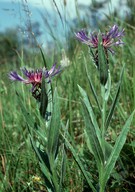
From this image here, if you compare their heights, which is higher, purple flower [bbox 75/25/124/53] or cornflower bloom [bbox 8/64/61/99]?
purple flower [bbox 75/25/124/53]

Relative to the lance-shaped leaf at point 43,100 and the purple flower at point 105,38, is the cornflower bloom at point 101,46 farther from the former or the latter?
the lance-shaped leaf at point 43,100

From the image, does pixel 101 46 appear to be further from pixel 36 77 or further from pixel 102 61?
pixel 36 77

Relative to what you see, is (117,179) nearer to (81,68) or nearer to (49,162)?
(49,162)

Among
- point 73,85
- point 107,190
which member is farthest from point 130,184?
point 73,85

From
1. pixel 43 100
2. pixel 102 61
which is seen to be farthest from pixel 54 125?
pixel 102 61

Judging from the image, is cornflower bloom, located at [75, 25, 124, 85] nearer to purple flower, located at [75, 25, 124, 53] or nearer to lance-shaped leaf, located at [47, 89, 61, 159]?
purple flower, located at [75, 25, 124, 53]

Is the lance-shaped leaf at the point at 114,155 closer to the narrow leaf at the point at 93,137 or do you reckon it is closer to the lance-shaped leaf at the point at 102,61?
the narrow leaf at the point at 93,137

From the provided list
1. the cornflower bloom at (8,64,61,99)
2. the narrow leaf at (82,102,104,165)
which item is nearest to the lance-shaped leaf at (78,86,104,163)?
the narrow leaf at (82,102,104,165)

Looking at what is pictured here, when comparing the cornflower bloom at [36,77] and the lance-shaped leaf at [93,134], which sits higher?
the cornflower bloom at [36,77]

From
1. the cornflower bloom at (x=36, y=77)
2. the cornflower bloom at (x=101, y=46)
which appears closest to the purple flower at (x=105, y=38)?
the cornflower bloom at (x=101, y=46)

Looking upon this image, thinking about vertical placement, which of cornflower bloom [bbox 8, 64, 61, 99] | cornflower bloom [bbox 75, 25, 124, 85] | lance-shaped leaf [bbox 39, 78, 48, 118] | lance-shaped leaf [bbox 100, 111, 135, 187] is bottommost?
lance-shaped leaf [bbox 100, 111, 135, 187]

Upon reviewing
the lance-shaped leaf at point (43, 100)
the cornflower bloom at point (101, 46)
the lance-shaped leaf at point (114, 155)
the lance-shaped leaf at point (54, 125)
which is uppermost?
the cornflower bloom at point (101, 46)

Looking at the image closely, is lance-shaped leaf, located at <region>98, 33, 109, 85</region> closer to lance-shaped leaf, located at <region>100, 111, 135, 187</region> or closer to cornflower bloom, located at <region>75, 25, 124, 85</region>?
cornflower bloom, located at <region>75, 25, 124, 85</region>
